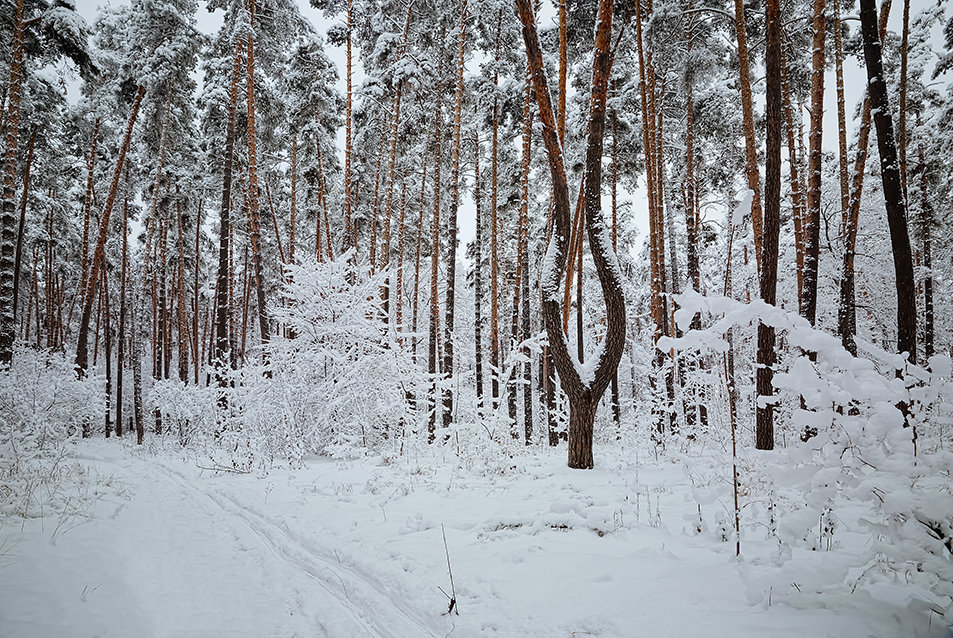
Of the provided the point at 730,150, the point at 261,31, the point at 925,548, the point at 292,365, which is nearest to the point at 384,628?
the point at 925,548

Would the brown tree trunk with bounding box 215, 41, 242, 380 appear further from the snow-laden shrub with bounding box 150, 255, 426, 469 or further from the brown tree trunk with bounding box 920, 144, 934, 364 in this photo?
the brown tree trunk with bounding box 920, 144, 934, 364

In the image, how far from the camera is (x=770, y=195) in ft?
23.1

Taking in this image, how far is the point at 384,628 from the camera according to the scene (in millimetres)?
2924

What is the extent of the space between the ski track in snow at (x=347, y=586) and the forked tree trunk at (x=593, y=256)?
3.90 m

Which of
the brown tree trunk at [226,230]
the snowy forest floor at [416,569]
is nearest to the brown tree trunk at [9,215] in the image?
the brown tree trunk at [226,230]

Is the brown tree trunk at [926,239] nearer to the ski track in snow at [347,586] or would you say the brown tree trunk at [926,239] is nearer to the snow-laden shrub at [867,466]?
the snow-laden shrub at [867,466]

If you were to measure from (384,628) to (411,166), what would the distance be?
759 inches

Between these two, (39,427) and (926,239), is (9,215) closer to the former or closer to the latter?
(39,427)

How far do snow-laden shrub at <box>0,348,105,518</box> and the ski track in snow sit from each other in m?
2.51

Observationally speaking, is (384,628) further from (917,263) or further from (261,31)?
(917,263)

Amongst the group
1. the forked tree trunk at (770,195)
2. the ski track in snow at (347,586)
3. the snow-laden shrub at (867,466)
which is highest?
the forked tree trunk at (770,195)

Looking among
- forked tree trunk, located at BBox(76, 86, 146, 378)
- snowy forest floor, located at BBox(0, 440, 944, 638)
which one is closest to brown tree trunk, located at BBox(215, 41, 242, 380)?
forked tree trunk, located at BBox(76, 86, 146, 378)

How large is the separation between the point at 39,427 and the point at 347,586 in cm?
1277

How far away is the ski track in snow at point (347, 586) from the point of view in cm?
293
